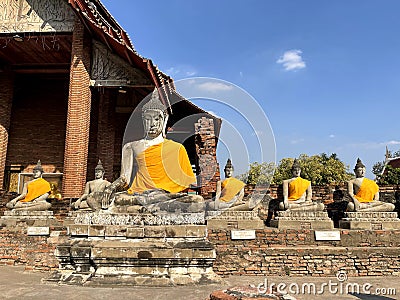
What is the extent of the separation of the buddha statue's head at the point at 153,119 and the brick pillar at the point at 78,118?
5.40 metres

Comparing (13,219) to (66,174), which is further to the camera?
(66,174)

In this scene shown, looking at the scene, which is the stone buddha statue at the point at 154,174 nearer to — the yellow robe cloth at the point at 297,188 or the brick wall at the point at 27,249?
the brick wall at the point at 27,249

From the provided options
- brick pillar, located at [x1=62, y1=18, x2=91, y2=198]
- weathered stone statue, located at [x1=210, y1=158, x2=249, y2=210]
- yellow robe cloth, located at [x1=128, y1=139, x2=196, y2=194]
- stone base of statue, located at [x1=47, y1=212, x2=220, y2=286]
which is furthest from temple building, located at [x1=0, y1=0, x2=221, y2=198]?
stone base of statue, located at [x1=47, y1=212, x2=220, y2=286]

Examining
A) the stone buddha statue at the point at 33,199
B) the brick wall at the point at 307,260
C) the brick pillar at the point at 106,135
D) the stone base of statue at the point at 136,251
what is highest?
the brick pillar at the point at 106,135

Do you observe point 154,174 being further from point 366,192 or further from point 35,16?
point 35,16

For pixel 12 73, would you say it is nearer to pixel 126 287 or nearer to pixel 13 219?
pixel 13 219

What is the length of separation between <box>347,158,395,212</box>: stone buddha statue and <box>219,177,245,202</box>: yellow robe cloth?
8.45 ft

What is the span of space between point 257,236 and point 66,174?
5476 mm

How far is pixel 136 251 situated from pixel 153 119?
1.92 meters

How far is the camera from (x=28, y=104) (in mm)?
14141

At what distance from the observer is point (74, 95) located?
10.2 m

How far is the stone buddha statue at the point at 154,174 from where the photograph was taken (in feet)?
13.6

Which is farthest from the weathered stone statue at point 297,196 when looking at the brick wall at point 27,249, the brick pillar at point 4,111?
the brick pillar at point 4,111

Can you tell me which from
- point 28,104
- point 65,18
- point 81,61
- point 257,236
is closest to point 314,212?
point 257,236
